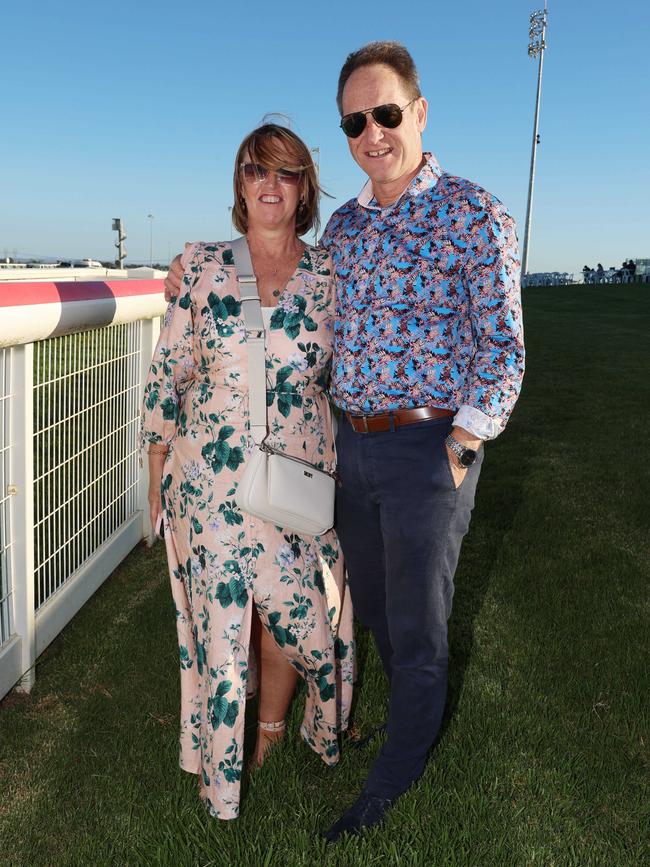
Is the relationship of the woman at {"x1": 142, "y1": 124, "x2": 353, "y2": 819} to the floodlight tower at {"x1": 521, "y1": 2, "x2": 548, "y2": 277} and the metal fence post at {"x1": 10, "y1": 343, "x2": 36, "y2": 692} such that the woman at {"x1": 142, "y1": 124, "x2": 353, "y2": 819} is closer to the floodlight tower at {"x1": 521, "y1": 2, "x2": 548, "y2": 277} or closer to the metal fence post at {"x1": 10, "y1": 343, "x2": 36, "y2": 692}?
the metal fence post at {"x1": 10, "y1": 343, "x2": 36, "y2": 692}

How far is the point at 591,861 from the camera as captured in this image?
2607mm

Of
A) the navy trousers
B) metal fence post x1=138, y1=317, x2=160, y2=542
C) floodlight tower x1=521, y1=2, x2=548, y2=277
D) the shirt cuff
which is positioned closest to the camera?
the shirt cuff

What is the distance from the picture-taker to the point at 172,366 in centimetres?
271

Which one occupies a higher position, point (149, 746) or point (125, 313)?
point (125, 313)

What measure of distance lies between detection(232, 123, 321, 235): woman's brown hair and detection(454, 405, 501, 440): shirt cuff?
913 millimetres

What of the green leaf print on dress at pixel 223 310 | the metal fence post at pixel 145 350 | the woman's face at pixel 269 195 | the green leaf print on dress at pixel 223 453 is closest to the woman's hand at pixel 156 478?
the green leaf print on dress at pixel 223 453

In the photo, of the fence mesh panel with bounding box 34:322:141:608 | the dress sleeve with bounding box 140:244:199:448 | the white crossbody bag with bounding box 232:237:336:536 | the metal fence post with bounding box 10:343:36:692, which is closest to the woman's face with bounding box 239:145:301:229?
the white crossbody bag with bounding box 232:237:336:536

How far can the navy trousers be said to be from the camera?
8.36ft

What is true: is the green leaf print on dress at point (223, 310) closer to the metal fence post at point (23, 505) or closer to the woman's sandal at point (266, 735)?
the metal fence post at point (23, 505)

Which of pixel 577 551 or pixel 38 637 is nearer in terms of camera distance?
pixel 38 637

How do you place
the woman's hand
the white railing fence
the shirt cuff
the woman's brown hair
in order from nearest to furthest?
the shirt cuff, the woman's brown hair, the woman's hand, the white railing fence

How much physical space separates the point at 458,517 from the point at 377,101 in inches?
50.3

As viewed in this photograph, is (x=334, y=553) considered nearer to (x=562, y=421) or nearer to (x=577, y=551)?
(x=577, y=551)

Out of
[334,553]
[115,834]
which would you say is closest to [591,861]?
[334,553]
